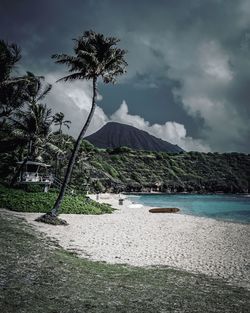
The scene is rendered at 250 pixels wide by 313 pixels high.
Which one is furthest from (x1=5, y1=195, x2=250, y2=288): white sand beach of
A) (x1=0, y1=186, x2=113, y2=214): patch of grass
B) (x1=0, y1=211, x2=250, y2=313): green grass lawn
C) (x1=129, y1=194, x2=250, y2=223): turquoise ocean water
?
(x1=129, y1=194, x2=250, y2=223): turquoise ocean water

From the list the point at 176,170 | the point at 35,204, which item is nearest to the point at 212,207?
the point at 35,204

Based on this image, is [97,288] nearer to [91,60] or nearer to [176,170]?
[91,60]

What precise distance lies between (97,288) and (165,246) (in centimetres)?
820

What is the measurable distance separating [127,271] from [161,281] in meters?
1.49

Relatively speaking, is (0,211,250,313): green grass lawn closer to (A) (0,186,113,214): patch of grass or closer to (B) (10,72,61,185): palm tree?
(A) (0,186,113,214): patch of grass

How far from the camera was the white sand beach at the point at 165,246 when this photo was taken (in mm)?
11750

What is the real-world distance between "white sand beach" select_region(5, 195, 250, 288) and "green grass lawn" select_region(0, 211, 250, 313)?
144 cm

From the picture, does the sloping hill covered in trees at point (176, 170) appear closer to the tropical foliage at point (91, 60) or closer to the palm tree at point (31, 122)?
the palm tree at point (31, 122)

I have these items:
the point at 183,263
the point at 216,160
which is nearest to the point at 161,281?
the point at 183,263

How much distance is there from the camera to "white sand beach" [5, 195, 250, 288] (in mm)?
11750

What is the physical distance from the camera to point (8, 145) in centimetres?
3884

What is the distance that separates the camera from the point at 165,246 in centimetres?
1531

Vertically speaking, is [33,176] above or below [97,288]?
above

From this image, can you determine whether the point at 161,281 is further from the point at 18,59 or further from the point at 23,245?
the point at 18,59
